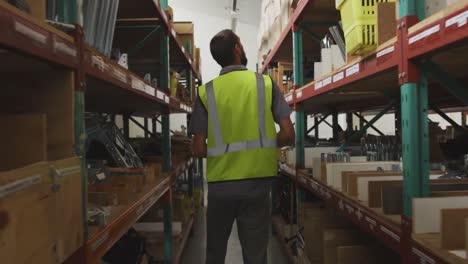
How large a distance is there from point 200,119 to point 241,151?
345 millimetres

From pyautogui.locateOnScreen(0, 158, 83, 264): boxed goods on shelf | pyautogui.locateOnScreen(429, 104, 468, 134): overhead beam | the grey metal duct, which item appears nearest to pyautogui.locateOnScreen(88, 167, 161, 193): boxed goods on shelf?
the grey metal duct

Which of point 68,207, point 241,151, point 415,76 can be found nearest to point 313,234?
point 241,151

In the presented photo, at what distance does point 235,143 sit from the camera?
2547mm

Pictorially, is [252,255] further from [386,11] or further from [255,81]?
[386,11]

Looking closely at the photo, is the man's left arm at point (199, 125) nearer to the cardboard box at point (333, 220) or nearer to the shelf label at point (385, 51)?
the cardboard box at point (333, 220)

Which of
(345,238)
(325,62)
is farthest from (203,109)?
(345,238)

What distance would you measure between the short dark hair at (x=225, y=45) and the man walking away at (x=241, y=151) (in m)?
0.12

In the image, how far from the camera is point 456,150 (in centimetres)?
347

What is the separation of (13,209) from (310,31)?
3.47m

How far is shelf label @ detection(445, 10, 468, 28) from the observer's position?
1.10 meters

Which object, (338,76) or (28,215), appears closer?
(28,215)

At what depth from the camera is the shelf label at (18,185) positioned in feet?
2.77

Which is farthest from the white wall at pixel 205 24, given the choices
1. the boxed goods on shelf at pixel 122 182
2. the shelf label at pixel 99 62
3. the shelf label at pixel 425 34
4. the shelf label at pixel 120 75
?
the shelf label at pixel 425 34

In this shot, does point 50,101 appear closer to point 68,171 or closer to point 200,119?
point 68,171
